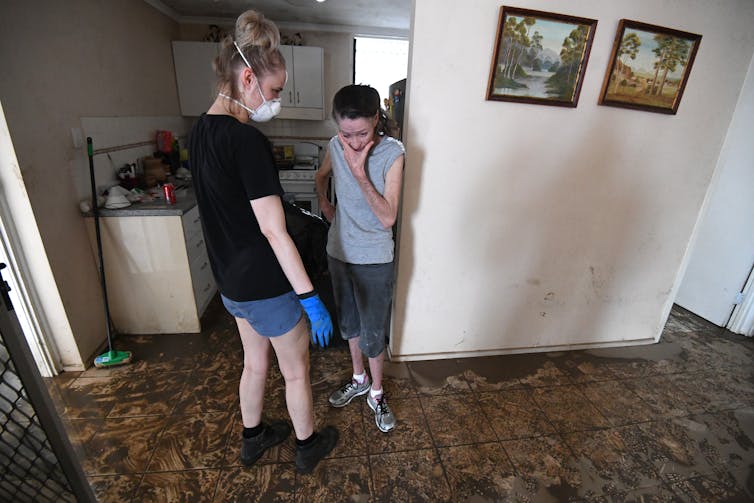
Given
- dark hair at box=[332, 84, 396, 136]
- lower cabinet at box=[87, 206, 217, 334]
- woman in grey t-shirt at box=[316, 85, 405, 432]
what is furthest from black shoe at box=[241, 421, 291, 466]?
dark hair at box=[332, 84, 396, 136]

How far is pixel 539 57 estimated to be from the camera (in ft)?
5.00

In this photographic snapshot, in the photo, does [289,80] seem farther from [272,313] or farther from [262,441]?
[262,441]

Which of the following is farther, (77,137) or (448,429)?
(77,137)

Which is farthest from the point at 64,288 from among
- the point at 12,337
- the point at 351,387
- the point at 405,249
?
the point at 405,249

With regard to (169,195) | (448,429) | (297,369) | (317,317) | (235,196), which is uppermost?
Result: (235,196)

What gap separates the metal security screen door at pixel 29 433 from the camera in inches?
29.7

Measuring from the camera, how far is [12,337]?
752mm

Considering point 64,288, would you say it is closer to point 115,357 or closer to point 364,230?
point 115,357

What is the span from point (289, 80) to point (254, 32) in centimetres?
285

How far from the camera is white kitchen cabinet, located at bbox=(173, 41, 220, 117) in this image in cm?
323

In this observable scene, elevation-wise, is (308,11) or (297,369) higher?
(308,11)

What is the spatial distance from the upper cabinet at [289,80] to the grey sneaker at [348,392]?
9.21 feet

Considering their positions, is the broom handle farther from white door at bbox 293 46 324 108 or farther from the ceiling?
white door at bbox 293 46 324 108

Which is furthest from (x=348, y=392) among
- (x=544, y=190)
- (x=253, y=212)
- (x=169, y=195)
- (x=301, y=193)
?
(x=301, y=193)
